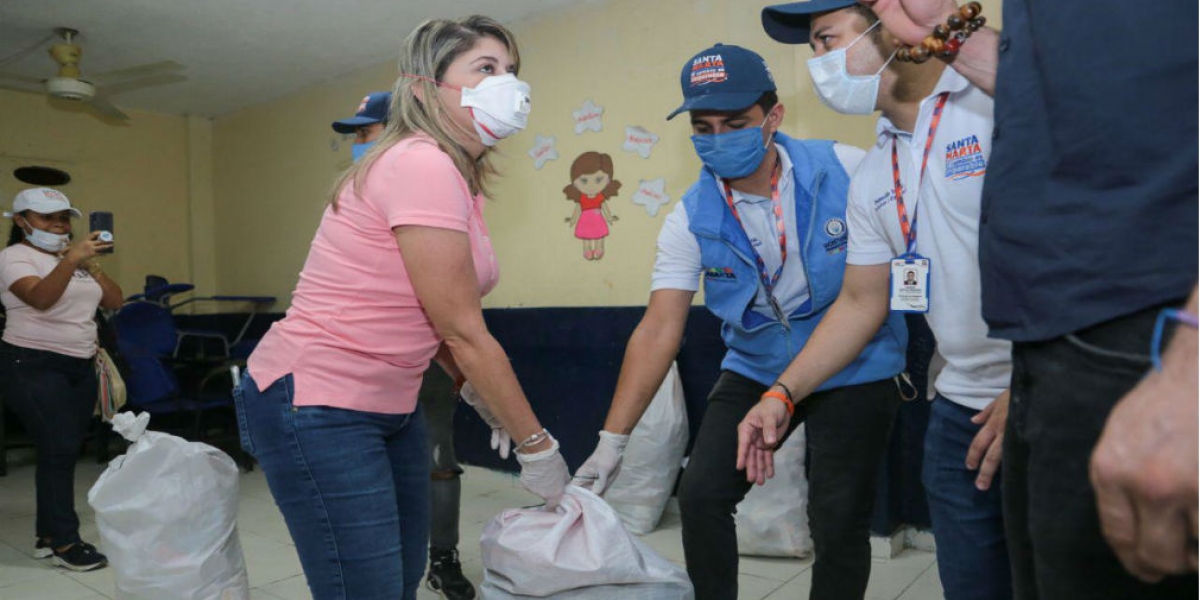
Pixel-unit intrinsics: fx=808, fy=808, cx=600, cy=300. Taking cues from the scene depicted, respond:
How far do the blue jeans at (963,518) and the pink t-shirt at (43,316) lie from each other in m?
2.76

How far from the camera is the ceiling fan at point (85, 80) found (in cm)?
404

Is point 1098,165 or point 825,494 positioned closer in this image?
point 1098,165

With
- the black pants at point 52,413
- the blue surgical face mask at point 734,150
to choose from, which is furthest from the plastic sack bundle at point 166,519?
the blue surgical face mask at point 734,150

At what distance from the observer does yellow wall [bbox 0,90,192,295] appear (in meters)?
4.98

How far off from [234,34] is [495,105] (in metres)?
3.41

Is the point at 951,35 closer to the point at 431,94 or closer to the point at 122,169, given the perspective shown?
the point at 431,94

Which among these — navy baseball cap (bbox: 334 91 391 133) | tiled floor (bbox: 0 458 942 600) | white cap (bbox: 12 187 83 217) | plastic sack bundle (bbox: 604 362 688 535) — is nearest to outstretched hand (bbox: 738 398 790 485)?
tiled floor (bbox: 0 458 942 600)

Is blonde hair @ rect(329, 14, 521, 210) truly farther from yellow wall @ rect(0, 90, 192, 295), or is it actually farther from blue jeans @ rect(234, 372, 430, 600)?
yellow wall @ rect(0, 90, 192, 295)

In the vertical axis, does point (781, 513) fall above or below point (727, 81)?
below

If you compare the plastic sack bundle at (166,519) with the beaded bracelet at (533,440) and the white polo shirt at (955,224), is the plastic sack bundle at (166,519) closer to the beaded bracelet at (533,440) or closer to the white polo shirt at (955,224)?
the beaded bracelet at (533,440)

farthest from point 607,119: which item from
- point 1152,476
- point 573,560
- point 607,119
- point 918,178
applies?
point 1152,476

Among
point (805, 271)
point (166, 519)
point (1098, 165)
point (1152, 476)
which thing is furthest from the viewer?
point (166, 519)

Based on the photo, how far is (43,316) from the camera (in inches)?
107

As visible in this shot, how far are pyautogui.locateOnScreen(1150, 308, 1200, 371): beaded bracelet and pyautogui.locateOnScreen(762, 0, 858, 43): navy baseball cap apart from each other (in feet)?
2.87
